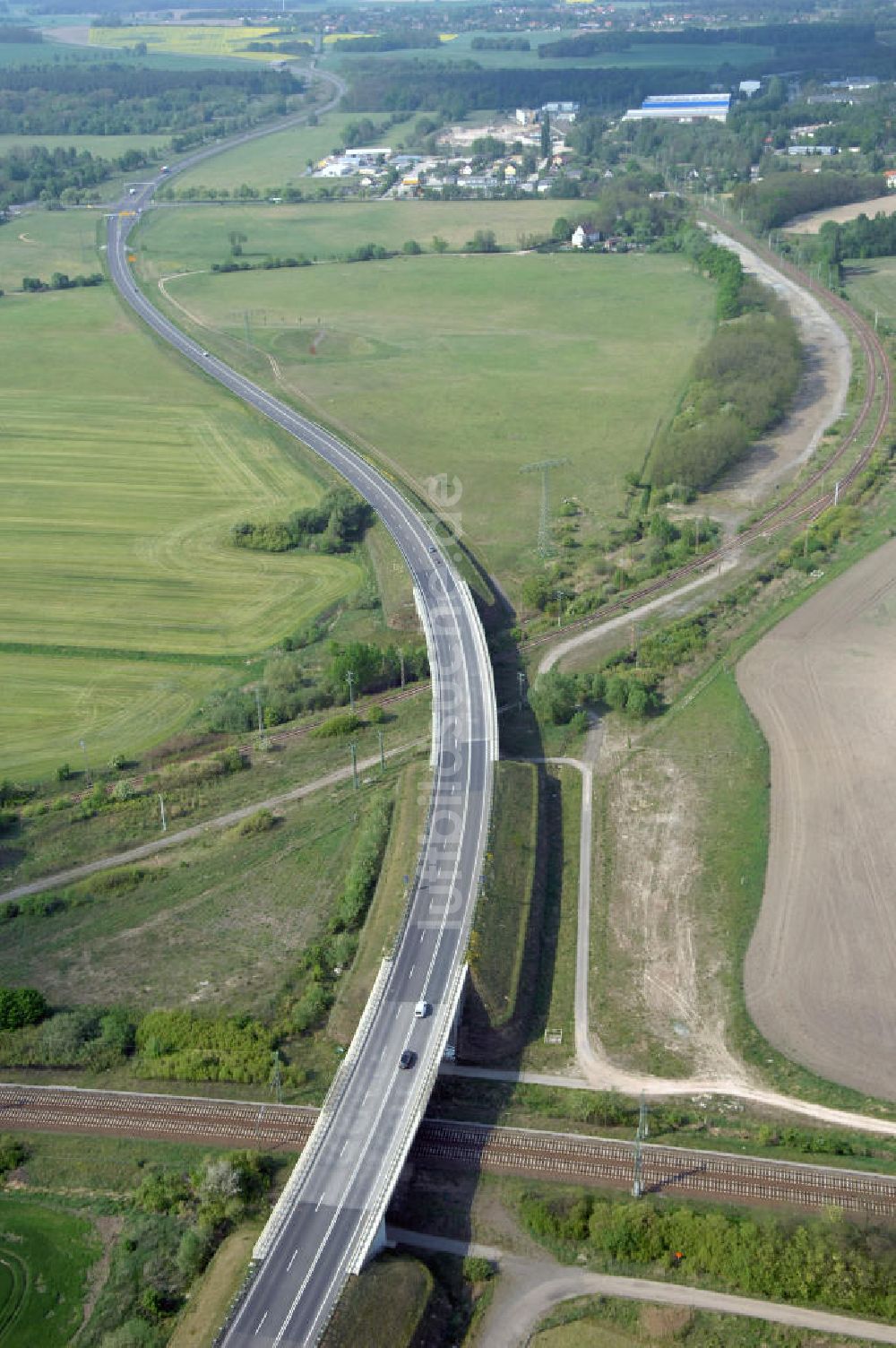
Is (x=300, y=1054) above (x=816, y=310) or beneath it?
beneath

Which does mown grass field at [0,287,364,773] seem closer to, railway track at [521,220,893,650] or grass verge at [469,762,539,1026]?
railway track at [521,220,893,650]

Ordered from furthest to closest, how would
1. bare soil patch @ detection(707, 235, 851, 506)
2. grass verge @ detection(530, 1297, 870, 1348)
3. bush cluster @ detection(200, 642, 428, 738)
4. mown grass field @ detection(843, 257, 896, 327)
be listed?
1. mown grass field @ detection(843, 257, 896, 327)
2. bare soil patch @ detection(707, 235, 851, 506)
3. bush cluster @ detection(200, 642, 428, 738)
4. grass verge @ detection(530, 1297, 870, 1348)

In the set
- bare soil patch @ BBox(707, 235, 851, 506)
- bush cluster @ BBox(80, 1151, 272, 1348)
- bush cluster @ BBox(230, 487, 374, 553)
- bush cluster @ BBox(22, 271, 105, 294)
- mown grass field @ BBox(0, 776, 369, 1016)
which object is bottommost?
bush cluster @ BBox(80, 1151, 272, 1348)

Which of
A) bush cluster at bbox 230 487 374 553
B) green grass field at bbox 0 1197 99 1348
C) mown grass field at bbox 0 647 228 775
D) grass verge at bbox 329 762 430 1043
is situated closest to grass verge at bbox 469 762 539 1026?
grass verge at bbox 329 762 430 1043

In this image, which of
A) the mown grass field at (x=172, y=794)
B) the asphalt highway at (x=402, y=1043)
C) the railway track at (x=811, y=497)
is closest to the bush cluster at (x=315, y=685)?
the mown grass field at (x=172, y=794)

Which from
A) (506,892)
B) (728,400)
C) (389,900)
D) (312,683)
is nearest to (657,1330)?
(506,892)

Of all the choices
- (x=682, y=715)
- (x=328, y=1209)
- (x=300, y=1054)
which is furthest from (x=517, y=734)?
(x=328, y=1209)

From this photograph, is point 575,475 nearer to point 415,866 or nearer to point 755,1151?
point 415,866
